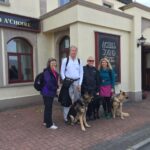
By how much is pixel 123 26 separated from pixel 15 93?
5536mm

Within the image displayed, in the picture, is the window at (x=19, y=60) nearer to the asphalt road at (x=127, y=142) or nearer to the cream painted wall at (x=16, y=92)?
the cream painted wall at (x=16, y=92)

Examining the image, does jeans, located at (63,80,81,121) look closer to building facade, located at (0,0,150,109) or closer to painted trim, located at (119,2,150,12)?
building facade, located at (0,0,150,109)

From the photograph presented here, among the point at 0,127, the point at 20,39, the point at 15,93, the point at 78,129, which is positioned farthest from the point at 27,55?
the point at 78,129

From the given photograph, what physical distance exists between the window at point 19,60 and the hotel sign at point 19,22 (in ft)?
2.08

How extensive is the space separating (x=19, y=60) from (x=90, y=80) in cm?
431

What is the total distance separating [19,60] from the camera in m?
9.61

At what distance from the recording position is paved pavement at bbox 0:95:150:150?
16.0 ft

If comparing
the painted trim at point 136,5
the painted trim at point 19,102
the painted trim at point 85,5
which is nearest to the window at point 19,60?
the painted trim at point 19,102

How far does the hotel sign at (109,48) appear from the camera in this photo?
28.9ft

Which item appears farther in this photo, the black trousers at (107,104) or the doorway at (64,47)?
the doorway at (64,47)

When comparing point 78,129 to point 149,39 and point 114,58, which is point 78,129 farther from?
point 149,39

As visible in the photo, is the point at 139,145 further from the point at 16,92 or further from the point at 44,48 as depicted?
the point at 44,48

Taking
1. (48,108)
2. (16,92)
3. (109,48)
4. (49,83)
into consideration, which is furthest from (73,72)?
(16,92)

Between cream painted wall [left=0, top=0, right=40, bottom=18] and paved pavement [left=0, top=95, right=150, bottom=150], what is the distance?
4298 millimetres
